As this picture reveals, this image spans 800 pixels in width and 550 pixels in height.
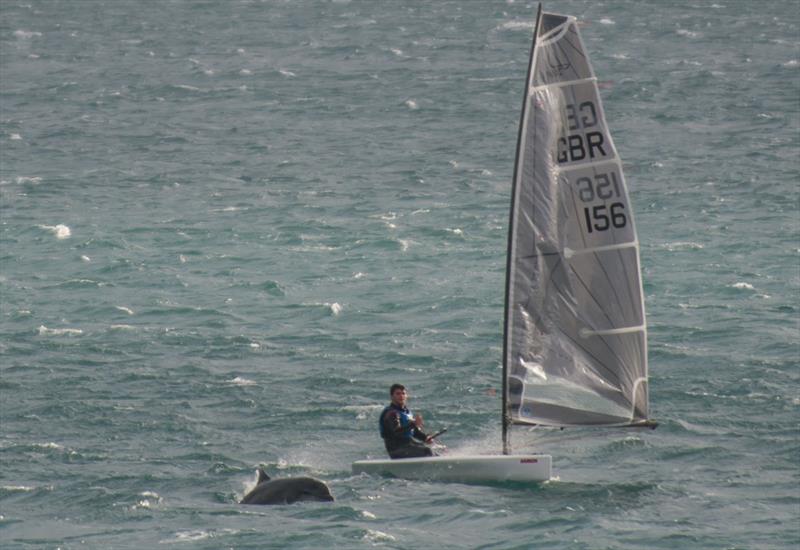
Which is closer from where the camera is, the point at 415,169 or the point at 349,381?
the point at 349,381

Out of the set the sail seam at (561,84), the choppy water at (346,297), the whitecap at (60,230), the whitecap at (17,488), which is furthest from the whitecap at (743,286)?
the whitecap at (17,488)

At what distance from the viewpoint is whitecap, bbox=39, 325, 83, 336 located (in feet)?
146

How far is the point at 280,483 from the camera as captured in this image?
31000mm

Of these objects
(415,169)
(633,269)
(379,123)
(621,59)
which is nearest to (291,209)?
(415,169)

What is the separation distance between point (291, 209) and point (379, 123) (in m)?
22.0

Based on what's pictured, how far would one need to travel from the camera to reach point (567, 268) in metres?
29.5

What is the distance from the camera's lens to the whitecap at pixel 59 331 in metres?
44.4

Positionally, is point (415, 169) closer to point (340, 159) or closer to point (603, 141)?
point (340, 159)

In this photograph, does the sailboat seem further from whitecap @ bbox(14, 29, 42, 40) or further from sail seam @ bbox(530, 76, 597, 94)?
whitecap @ bbox(14, 29, 42, 40)

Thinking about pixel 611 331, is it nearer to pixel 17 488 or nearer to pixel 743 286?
pixel 17 488

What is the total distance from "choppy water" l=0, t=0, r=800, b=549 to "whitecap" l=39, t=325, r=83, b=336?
130 millimetres

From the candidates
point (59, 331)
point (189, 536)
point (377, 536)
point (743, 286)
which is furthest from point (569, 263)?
point (743, 286)

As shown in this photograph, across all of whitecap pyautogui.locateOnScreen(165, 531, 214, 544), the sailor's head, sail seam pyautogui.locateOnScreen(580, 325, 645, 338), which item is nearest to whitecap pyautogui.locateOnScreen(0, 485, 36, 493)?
whitecap pyautogui.locateOnScreen(165, 531, 214, 544)

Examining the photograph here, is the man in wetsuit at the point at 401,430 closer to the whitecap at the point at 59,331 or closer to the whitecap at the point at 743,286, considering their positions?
the whitecap at the point at 59,331
